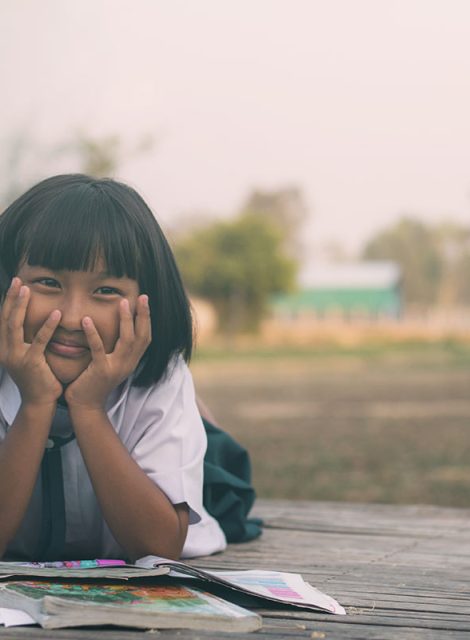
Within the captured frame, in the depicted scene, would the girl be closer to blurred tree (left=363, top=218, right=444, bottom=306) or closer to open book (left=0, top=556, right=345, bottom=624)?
open book (left=0, top=556, right=345, bottom=624)

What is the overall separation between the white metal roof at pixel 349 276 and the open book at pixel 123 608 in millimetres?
50391

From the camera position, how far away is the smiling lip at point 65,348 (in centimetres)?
226

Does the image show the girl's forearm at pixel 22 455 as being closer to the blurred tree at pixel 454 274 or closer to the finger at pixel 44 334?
the finger at pixel 44 334

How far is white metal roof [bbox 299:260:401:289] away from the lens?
54.1m

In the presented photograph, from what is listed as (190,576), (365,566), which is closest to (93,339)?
(190,576)

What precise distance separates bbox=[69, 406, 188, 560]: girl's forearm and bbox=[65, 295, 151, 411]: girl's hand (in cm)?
3

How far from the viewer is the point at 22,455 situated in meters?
2.24

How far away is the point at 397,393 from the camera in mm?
16406

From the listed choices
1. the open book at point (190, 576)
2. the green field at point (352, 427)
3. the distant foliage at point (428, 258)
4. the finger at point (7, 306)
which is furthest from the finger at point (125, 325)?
the distant foliage at point (428, 258)

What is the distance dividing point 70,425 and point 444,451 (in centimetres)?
798

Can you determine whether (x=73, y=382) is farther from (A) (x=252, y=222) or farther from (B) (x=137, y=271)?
(A) (x=252, y=222)

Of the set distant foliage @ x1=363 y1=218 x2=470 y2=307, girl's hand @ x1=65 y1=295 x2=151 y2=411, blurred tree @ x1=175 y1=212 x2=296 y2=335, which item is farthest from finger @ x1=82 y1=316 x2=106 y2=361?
distant foliage @ x1=363 y1=218 x2=470 y2=307

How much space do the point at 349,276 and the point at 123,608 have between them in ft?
178

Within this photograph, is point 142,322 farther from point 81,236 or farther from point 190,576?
point 190,576
